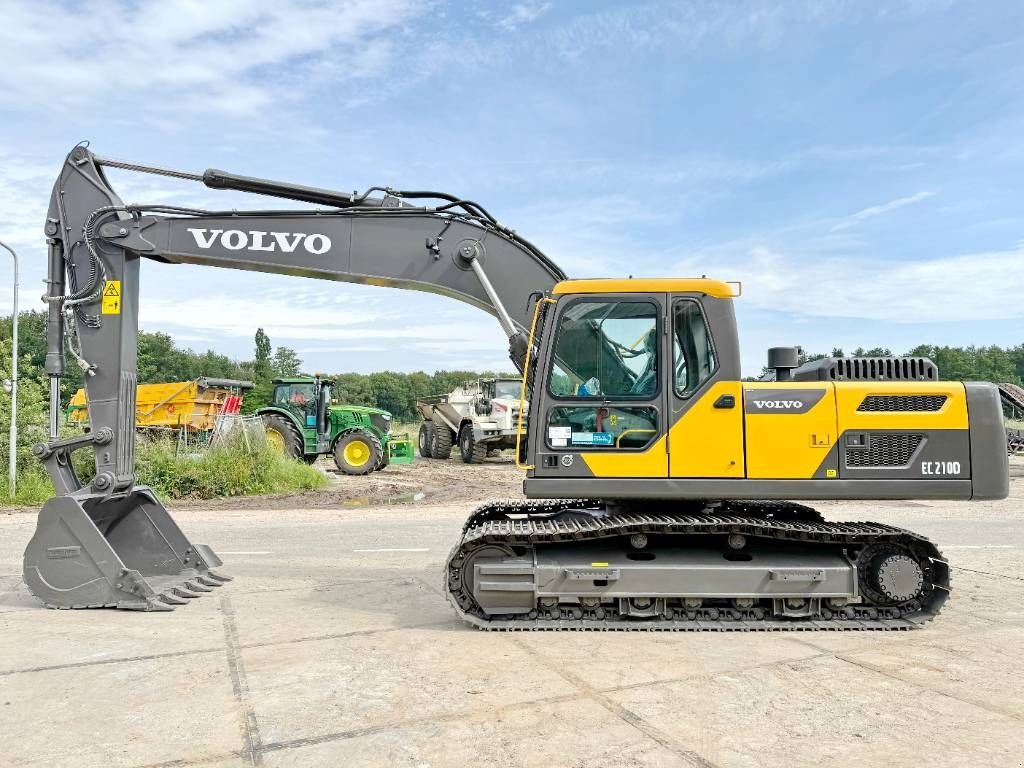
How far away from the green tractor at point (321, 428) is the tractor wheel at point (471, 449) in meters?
3.28

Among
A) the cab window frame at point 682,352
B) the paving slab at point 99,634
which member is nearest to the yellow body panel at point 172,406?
the paving slab at point 99,634

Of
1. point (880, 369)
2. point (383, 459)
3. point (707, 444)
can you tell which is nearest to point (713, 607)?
→ point (707, 444)

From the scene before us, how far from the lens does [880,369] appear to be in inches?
269

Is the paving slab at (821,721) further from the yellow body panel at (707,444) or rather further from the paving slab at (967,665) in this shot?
the yellow body panel at (707,444)

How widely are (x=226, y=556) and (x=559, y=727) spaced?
22.1ft

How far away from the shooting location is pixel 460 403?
28.1 meters

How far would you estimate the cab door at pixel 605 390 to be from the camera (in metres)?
6.43

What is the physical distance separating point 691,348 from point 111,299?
522 centimetres

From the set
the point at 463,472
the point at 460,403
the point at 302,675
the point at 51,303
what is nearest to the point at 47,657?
the point at 302,675

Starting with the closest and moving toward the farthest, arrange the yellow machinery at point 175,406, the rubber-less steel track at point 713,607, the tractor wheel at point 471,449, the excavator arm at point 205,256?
the rubber-less steel track at point 713,607, the excavator arm at point 205,256, the yellow machinery at point 175,406, the tractor wheel at point 471,449

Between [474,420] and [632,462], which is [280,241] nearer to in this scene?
[632,462]

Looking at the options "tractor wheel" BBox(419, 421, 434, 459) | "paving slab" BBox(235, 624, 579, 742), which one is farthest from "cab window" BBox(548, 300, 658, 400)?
"tractor wheel" BBox(419, 421, 434, 459)

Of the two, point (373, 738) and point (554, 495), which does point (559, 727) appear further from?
point (554, 495)

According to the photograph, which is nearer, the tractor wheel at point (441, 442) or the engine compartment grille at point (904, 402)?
the engine compartment grille at point (904, 402)
